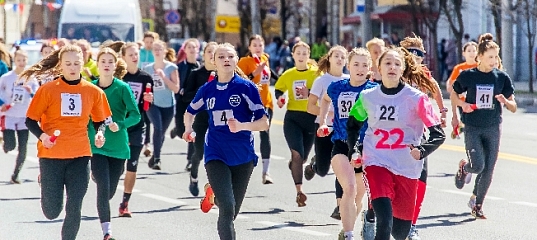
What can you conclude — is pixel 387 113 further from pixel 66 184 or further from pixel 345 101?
pixel 66 184

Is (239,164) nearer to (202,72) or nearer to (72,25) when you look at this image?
(202,72)

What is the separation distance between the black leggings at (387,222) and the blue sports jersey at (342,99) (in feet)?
5.74

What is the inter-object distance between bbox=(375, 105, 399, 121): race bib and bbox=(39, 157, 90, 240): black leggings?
2.24 metres

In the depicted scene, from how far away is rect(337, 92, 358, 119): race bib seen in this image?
987 cm

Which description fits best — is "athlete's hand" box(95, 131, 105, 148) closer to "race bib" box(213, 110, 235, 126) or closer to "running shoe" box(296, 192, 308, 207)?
"race bib" box(213, 110, 235, 126)

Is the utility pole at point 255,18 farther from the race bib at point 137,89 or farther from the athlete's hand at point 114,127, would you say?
the athlete's hand at point 114,127

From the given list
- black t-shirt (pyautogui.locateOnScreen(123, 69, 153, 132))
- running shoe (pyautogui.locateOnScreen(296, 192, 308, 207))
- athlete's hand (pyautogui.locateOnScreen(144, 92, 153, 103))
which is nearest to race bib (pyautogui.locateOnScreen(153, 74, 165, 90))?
black t-shirt (pyautogui.locateOnScreen(123, 69, 153, 132))

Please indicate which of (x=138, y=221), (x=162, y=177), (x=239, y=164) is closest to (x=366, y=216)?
(x=239, y=164)

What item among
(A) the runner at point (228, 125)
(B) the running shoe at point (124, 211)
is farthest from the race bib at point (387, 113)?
(B) the running shoe at point (124, 211)

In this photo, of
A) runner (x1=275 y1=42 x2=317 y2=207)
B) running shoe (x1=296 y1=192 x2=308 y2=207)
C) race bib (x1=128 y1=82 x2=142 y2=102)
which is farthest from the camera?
race bib (x1=128 y1=82 x2=142 y2=102)

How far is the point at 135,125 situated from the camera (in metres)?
12.1

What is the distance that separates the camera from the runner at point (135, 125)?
12.0m

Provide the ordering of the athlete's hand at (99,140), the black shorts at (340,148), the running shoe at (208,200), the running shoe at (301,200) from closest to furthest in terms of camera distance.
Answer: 1. the athlete's hand at (99,140)
2. the running shoe at (208,200)
3. the black shorts at (340,148)
4. the running shoe at (301,200)

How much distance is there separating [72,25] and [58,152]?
2247 cm
